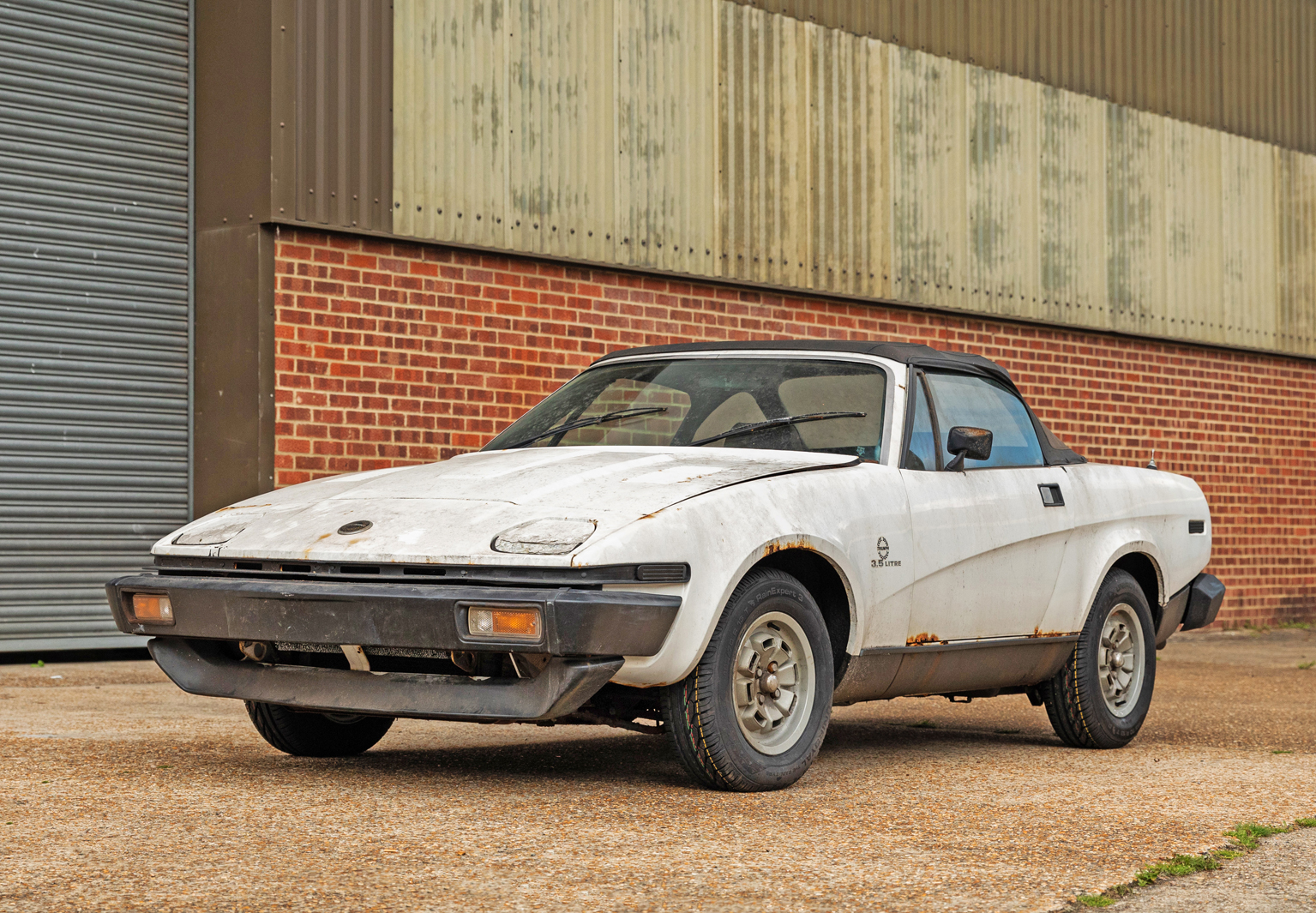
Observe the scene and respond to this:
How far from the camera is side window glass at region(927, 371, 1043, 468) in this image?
6.46m

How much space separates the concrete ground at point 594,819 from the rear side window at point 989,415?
3.94ft

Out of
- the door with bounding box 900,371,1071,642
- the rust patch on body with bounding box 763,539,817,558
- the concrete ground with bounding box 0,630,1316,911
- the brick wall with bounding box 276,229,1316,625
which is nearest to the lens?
the concrete ground with bounding box 0,630,1316,911

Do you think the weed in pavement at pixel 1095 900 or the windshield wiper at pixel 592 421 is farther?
the windshield wiper at pixel 592 421

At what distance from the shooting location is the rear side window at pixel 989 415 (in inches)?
254

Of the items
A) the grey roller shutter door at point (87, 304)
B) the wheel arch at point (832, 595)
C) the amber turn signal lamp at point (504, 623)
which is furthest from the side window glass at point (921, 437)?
the grey roller shutter door at point (87, 304)

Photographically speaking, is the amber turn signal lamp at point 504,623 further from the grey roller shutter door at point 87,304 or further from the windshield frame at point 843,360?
the grey roller shutter door at point 87,304

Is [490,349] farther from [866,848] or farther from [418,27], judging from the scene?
[866,848]

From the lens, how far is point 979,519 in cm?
621

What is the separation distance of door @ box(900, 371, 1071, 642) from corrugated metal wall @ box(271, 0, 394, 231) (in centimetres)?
506

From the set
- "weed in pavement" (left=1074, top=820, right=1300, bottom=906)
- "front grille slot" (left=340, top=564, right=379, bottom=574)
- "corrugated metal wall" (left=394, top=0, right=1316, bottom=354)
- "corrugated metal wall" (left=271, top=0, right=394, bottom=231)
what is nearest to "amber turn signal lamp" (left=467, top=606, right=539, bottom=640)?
"front grille slot" (left=340, top=564, right=379, bottom=574)

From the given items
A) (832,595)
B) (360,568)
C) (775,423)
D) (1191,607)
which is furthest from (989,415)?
(360,568)

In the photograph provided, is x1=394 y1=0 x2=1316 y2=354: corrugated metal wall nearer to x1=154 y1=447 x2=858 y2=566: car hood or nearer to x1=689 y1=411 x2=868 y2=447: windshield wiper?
x1=689 y1=411 x2=868 y2=447: windshield wiper

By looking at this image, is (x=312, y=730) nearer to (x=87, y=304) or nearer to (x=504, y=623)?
(x=504, y=623)

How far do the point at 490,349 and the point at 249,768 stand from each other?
605cm
